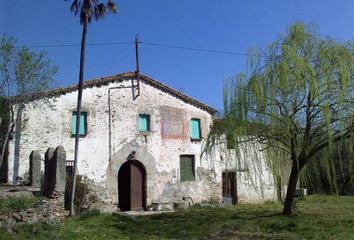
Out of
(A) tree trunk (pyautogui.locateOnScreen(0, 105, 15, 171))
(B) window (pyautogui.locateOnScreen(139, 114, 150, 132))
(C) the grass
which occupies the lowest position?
(C) the grass

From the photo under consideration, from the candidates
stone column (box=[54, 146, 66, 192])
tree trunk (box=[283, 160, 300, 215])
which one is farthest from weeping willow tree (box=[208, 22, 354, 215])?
stone column (box=[54, 146, 66, 192])

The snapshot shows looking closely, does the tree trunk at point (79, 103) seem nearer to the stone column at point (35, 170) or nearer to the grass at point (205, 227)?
the grass at point (205, 227)

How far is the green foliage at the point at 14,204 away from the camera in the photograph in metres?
12.9

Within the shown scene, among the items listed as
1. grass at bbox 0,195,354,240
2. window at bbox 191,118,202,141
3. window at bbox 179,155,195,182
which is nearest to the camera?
grass at bbox 0,195,354,240

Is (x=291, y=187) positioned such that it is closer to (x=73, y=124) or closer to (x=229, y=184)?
(x=229, y=184)

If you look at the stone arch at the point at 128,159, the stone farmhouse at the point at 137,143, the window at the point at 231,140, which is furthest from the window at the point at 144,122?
the window at the point at 231,140

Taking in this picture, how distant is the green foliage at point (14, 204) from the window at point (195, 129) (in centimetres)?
1041

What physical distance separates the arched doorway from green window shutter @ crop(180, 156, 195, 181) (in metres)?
2.15

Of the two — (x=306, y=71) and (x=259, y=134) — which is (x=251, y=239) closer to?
(x=259, y=134)

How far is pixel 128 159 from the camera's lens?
66.2 ft

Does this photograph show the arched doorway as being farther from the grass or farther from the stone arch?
the grass

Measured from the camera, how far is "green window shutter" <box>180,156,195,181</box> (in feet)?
71.5

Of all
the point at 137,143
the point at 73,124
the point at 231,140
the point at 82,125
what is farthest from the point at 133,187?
the point at 231,140

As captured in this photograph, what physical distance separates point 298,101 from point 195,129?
9454mm
